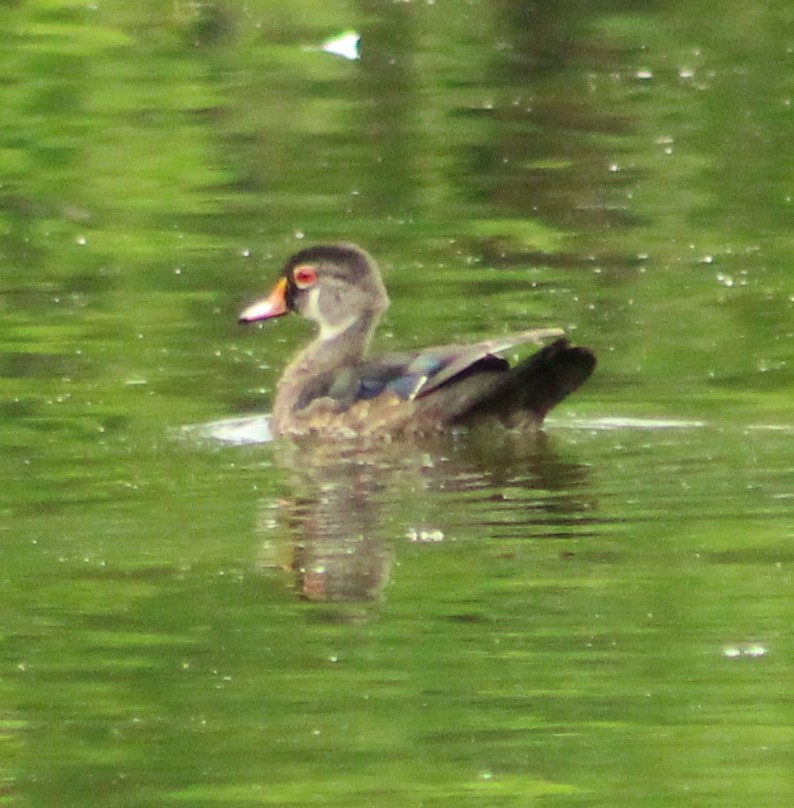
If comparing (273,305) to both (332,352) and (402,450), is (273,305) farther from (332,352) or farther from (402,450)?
(402,450)

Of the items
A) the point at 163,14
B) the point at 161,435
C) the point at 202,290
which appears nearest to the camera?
the point at 161,435

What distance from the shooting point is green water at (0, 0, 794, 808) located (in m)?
6.80

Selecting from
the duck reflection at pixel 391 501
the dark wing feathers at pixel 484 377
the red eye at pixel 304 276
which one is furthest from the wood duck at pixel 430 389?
the red eye at pixel 304 276

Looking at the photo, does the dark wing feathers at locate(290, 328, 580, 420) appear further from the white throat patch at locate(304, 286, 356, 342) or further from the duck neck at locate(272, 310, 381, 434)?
the white throat patch at locate(304, 286, 356, 342)

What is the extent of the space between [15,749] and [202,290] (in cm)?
691

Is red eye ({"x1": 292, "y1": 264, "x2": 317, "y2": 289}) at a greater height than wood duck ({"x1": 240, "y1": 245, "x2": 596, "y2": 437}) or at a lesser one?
greater

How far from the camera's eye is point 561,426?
10.9 meters

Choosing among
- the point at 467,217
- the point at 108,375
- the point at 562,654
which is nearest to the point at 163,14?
the point at 467,217

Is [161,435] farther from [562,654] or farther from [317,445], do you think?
[562,654]

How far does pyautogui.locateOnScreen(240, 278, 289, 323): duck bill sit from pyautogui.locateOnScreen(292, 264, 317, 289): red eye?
2.7 inches

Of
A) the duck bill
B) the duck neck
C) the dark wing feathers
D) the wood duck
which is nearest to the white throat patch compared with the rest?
the duck neck

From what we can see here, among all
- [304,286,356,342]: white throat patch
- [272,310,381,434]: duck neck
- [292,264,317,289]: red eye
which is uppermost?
[292,264,317,289]: red eye

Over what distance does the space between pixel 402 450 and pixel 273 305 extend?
1.84 metres

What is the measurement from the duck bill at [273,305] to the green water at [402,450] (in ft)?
1.01
